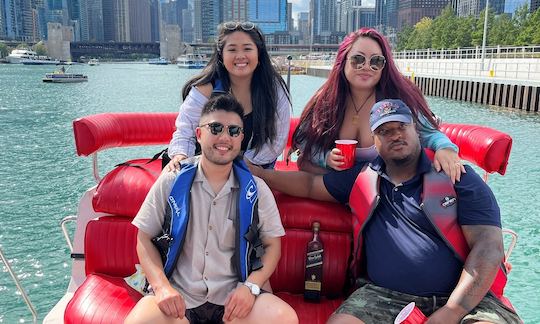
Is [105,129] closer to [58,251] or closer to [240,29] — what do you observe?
[240,29]

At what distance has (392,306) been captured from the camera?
2.75 metres

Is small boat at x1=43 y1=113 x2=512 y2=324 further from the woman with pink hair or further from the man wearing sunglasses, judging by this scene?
the man wearing sunglasses

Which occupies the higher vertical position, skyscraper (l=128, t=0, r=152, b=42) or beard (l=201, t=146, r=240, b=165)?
skyscraper (l=128, t=0, r=152, b=42)

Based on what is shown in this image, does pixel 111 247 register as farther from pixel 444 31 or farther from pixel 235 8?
pixel 235 8

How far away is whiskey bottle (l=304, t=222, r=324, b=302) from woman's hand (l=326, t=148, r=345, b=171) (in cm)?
53

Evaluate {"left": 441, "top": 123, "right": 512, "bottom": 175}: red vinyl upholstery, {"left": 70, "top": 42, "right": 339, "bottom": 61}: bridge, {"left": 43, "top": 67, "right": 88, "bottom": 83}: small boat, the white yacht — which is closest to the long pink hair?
{"left": 441, "top": 123, "right": 512, "bottom": 175}: red vinyl upholstery

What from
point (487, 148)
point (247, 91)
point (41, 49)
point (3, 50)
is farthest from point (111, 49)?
point (487, 148)

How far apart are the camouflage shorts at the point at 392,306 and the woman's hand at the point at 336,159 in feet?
2.68

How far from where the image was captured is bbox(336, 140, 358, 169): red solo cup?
3.21m

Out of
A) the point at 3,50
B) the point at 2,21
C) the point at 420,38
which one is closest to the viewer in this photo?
the point at 420,38

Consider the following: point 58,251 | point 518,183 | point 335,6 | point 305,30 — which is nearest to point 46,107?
point 58,251

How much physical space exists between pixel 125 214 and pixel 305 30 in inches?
6323

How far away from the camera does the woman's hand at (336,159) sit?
3.25 m

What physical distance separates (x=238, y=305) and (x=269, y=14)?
134 metres
